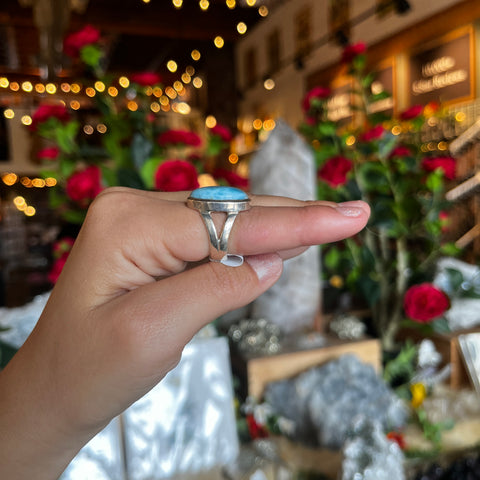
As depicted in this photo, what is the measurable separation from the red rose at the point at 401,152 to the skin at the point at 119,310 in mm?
1012

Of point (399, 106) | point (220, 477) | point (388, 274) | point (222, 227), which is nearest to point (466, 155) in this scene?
point (399, 106)

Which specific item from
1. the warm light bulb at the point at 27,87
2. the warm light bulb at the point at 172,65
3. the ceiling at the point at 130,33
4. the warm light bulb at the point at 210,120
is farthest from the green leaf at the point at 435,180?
the warm light bulb at the point at 27,87

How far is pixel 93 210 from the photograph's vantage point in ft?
1.21

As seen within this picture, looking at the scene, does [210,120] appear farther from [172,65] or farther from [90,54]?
[90,54]

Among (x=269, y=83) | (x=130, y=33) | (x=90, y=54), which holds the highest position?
(x=130, y=33)

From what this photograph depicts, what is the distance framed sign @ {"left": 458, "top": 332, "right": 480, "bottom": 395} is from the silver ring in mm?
1086

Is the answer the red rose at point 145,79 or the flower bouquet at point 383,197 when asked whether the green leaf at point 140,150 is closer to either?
the red rose at point 145,79

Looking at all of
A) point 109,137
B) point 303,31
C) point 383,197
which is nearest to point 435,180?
point 383,197

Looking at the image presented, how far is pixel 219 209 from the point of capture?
35 centimetres

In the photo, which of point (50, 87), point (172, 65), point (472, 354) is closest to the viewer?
point (472, 354)

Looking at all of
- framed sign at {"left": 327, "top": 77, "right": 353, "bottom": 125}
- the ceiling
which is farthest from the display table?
framed sign at {"left": 327, "top": 77, "right": 353, "bottom": 125}

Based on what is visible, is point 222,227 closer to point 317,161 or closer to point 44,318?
point 44,318

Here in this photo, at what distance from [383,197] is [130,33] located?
3.84 meters

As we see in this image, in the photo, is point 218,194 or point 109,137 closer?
point 218,194
